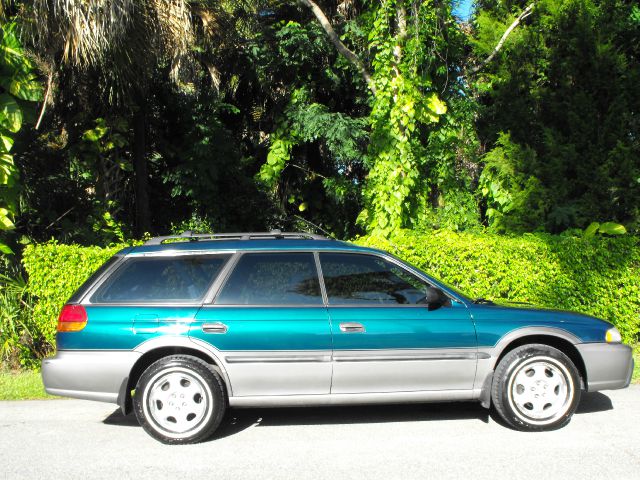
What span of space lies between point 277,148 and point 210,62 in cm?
223

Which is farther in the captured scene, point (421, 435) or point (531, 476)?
point (421, 435)

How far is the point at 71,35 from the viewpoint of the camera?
907cm

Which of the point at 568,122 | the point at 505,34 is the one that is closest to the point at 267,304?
the point at 568,122

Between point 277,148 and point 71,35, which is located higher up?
point 71,35

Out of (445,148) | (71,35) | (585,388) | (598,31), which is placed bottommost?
(585,388)

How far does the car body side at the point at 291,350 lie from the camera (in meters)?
5.37

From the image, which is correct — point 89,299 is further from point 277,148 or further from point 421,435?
point 277,148

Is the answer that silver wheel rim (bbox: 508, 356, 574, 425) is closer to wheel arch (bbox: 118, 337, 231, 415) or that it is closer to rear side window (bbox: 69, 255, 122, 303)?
wheel arch (bbox: 118, 337, 231, 415)

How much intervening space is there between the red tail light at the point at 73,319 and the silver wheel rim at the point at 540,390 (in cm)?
363

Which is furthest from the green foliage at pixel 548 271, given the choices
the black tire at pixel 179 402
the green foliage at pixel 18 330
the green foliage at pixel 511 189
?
the green foliage at pixel 18 330

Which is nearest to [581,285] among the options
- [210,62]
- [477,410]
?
[477,410]

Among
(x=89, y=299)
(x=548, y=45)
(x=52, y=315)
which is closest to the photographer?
(x=89, y=299)

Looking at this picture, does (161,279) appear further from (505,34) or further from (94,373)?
(505,34)

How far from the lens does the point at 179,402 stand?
5387mm
